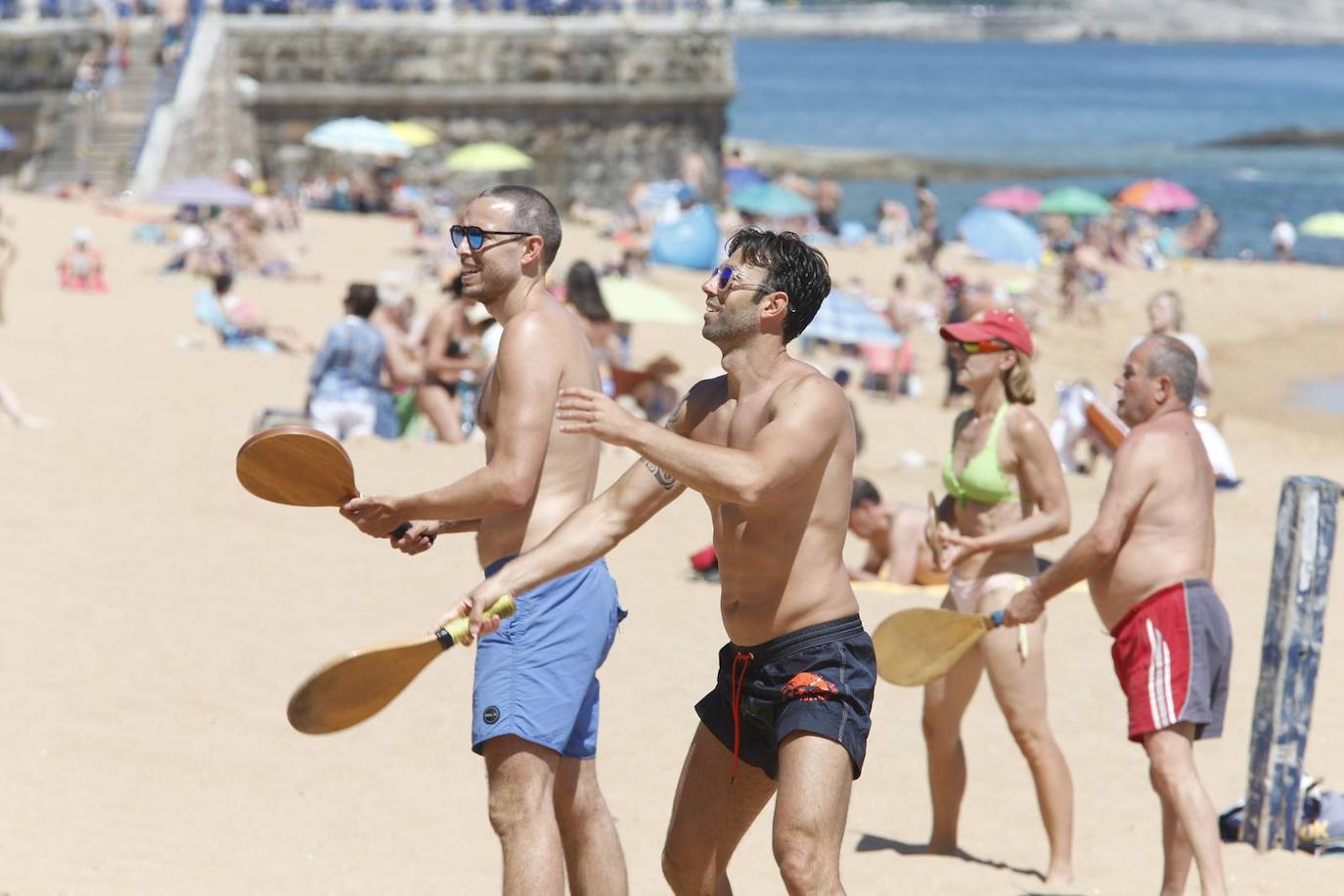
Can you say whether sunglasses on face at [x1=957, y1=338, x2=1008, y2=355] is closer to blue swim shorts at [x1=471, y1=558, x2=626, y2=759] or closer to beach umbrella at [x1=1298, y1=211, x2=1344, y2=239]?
blue swim shorts at [x1=471, y1=558, x2=626, y2=759]

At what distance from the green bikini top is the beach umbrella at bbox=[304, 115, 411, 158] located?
769 inches

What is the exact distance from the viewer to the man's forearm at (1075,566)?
181 inches

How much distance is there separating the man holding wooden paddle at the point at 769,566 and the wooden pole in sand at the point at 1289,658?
2.01 meters

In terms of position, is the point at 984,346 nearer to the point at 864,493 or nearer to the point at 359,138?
the point at 864,493

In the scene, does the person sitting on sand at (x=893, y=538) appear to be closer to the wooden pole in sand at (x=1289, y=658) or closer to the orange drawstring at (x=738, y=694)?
the wooden pole in sand at (x=1289, y=658)

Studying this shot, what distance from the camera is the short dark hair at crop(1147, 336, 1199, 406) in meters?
4.69

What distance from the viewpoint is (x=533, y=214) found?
4.07m

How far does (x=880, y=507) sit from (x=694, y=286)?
1308 centimetres

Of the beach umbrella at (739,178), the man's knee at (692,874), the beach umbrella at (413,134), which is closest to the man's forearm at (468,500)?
the man's knee at (692,874)

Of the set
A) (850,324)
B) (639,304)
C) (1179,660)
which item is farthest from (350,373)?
(1179,660)

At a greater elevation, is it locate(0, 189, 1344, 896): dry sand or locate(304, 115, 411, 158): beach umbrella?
locate(304, 115, 411, 158): beach umbrella

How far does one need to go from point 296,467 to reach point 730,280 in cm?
101

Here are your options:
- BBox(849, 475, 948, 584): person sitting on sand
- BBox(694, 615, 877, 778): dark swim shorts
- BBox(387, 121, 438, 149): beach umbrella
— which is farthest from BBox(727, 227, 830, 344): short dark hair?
BBox(387, 121, 438, 149): beach umbrella

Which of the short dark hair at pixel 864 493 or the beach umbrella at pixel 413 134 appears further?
the beach umbrella at pixel 413 134
